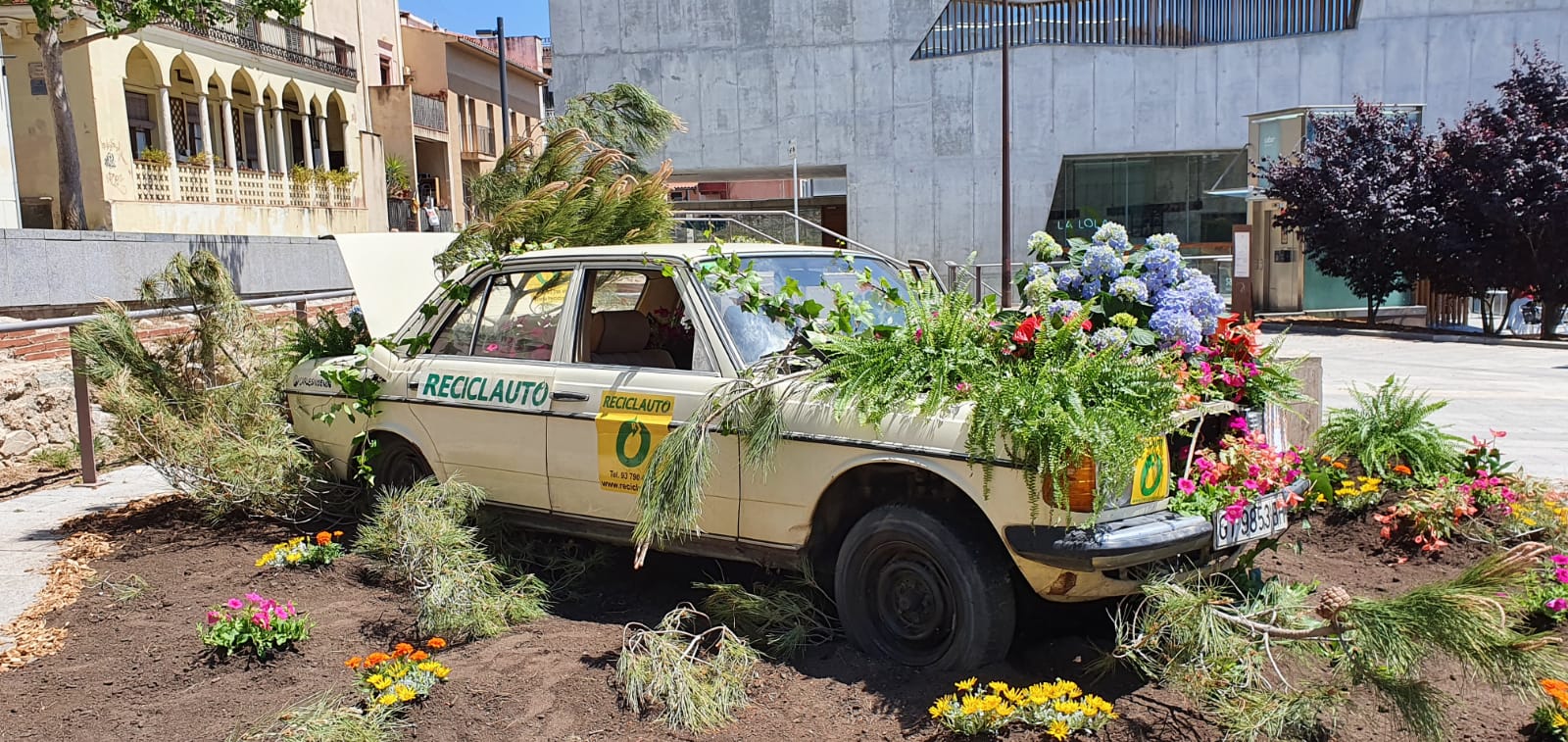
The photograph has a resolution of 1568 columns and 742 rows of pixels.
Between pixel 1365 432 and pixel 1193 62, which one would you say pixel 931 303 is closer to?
pixel 1365 432

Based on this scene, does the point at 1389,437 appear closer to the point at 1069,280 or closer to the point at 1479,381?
the point at 1069,280

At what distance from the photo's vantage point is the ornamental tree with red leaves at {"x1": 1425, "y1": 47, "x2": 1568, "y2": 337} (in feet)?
55.9

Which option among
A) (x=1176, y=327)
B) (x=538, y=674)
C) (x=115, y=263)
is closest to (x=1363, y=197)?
(x=1176, y=327)

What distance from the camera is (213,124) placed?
105 feet

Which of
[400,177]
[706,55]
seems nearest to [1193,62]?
[706,55]

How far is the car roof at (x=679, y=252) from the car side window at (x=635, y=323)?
0.32ft

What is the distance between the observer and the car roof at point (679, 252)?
522 cm

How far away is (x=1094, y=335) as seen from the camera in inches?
166

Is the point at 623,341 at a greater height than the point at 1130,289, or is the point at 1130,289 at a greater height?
the point at 1130,289

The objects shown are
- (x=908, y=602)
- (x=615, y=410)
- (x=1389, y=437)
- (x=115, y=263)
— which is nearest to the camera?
(x=908, y=602)

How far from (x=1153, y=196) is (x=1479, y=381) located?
2376cm

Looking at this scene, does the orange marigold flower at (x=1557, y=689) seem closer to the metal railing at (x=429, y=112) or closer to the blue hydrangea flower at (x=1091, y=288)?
the blue hydrangea flower at (x=1091, y=288)

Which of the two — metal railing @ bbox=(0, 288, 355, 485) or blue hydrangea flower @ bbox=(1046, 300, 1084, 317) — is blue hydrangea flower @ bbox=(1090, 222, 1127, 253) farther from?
metal railing @ bbox=(0, 288, 355, 485)

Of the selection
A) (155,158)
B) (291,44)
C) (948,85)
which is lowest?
(155,158)
